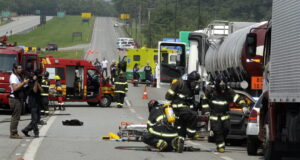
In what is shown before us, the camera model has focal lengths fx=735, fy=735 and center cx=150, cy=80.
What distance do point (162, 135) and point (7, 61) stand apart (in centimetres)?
1374

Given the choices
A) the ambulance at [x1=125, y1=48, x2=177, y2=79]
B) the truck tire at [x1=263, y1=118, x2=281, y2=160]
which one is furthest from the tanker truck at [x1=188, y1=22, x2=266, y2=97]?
the ambulance at [x1=125, y1=48, x2=177, y2=79]

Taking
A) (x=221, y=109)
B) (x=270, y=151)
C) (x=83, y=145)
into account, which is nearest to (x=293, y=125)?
(x=270, y=151)

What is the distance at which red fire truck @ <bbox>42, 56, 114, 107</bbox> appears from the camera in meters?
32.1

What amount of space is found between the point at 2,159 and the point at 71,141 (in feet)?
13.1

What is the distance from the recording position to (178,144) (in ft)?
48.8

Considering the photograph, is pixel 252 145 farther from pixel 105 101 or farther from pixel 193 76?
pixel 105 101

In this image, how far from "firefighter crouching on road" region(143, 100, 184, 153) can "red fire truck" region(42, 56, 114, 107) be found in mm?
16905

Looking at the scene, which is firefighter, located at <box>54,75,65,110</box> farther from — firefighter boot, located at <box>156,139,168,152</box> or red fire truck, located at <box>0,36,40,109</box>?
firefighter boot, located at <box>156,139,168,152</box>

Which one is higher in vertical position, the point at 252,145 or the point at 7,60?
the point at 7,60

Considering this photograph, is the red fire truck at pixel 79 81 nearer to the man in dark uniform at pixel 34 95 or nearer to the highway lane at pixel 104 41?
the man in dark uniform at pixel 34 95

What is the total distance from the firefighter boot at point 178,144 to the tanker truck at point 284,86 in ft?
7.25

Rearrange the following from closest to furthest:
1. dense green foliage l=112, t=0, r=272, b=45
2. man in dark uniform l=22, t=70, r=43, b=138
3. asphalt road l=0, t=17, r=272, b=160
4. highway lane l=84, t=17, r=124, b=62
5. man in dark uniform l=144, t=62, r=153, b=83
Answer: asphalt road l=0, t=17, r=272, b=160 < man in dark uniform l=22, t=70, r=43, b=138 < man in dark uniform l=144, t=62, r=153, b=83 < highway lane l=84, t=17, r=124, b=62 < dense green foliage l=112, t=0, r=272, b=45

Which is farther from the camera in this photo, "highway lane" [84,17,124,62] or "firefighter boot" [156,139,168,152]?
"highway lane" [84,17,124,62]

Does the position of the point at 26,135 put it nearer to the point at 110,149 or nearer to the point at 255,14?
the point at 110,149
